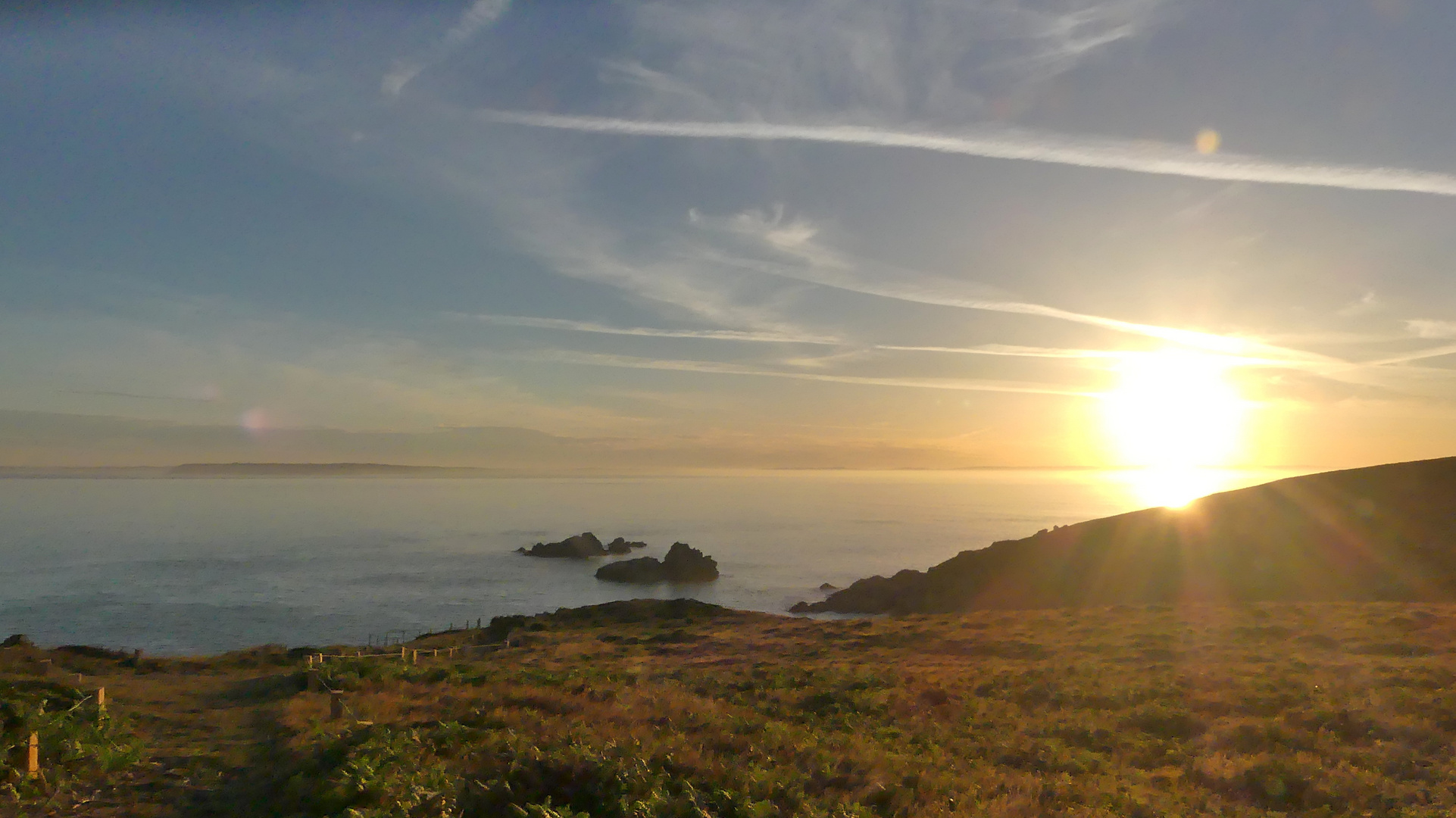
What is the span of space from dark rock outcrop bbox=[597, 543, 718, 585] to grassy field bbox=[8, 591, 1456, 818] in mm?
66810

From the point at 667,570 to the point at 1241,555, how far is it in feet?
204

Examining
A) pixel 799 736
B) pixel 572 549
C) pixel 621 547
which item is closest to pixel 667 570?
pixel 572 549

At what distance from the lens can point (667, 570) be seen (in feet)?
314

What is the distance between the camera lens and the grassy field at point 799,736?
10047mm

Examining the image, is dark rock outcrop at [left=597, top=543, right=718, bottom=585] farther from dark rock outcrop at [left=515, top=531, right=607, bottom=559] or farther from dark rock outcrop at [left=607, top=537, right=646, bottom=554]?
dark rock outcrop at [left=607, top=537, right=646, bottom=554]

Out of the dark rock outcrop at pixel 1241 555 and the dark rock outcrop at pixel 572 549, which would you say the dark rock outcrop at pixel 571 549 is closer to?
the dark rock outcrop at pixel 572 549

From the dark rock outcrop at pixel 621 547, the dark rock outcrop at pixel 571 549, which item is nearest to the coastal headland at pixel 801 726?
the dark rock outcrop at pixel 571 549

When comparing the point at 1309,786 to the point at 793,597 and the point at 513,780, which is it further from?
the point at 793,597

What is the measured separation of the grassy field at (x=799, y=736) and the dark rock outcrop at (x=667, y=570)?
66.8 meters

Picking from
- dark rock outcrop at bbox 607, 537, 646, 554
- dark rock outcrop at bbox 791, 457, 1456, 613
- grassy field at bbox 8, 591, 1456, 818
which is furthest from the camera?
dark rock outcrop at bbox 607, 537, 646, 554

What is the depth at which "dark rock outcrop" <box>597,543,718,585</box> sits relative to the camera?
308 feet

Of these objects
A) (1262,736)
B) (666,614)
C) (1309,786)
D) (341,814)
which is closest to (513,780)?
(341,814)

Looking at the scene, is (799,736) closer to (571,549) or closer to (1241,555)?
(1241,555)

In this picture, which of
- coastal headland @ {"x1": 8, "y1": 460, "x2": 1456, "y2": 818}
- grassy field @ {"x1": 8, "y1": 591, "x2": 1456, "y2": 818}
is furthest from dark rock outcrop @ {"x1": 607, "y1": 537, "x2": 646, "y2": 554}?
grassy field @ {"x1": 8, "y1": 591, "x2": 1456, "y2": 818}
